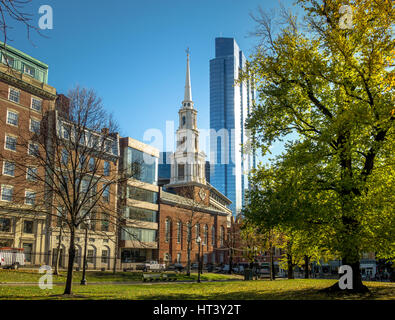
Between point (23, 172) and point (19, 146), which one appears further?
point (23, 172)

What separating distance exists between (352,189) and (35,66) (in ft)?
156

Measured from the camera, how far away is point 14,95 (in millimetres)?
45188

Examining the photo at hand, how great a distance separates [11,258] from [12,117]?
15725mm

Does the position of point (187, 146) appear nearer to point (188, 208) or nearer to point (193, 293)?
point (188, 208)

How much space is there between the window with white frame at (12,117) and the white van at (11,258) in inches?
551

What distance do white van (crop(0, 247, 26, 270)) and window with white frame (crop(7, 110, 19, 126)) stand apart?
1400cm

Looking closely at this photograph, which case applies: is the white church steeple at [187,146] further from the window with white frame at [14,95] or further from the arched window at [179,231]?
the window with white frame at [14,95]

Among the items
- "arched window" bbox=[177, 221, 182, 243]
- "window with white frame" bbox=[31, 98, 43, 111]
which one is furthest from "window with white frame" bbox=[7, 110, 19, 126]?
"arched window" bbox=[177, 221, 182, 243]

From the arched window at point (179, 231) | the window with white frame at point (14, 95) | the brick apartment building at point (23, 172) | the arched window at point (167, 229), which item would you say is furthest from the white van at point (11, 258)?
the arched window at point (179, 231)

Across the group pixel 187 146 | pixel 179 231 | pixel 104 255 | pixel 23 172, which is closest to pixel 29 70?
pixel 23 172

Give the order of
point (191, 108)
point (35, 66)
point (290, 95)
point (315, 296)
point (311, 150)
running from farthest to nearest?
1. point (191, 108)
2. point (35, 66)
3. point (290, 95)
4. point (311, 150)
5. point (315, 296)
